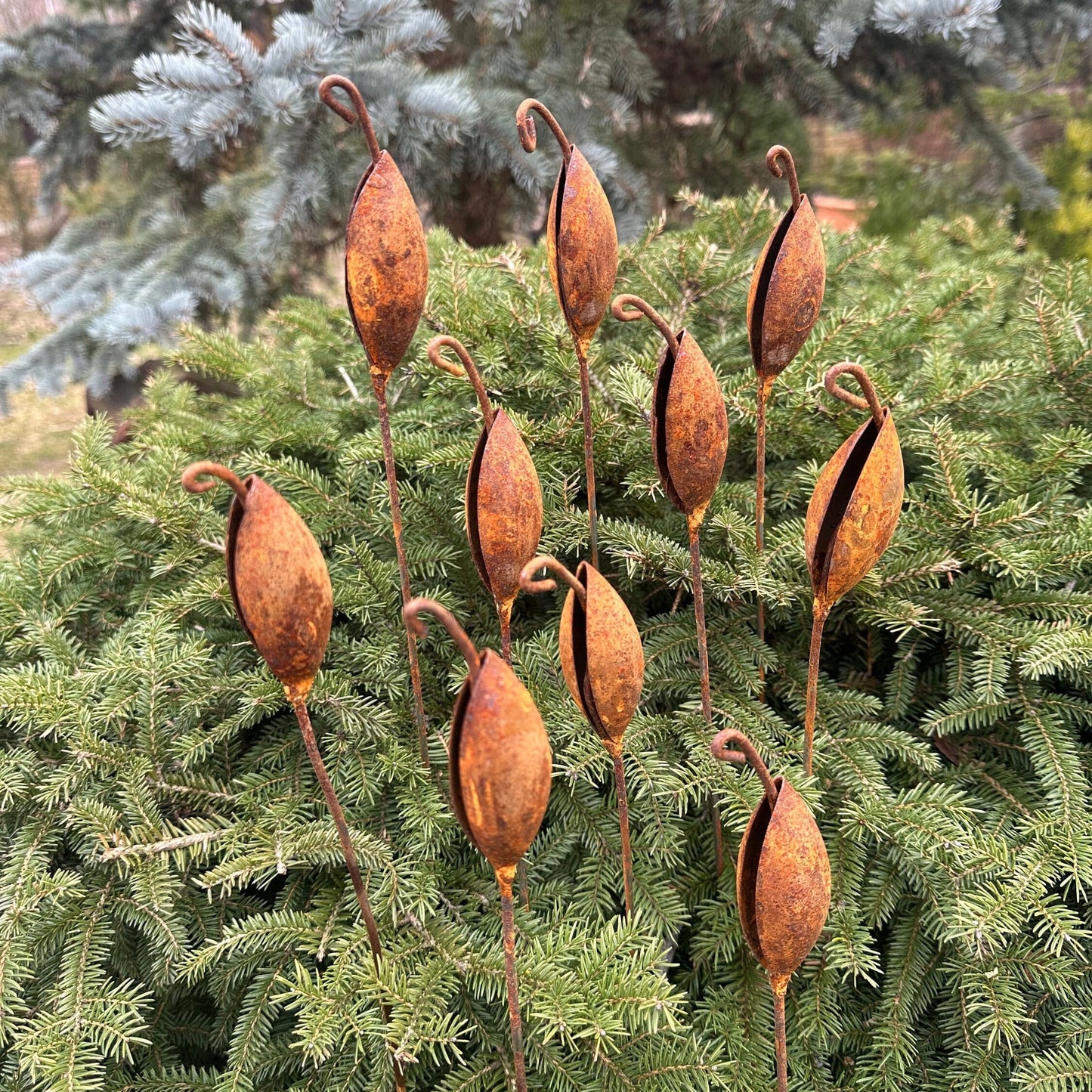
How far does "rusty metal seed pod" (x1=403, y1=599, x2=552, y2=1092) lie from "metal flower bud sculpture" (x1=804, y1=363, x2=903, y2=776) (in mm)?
245

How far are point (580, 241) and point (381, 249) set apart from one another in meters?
0.15

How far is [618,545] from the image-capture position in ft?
2.88

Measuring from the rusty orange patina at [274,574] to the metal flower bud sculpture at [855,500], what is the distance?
1.06 feet

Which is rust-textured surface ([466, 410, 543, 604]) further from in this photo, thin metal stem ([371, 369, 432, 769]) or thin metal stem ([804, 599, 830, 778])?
thin metal stem ([804, 599, 830, 778])

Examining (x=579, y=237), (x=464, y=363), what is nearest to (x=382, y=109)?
(x=579, y=237)

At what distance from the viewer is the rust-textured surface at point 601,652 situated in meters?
0.54

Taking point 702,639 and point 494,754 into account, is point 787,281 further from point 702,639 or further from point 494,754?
point 494,754

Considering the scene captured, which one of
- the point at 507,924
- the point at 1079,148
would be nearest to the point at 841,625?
the point at 507,924

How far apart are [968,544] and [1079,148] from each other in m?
2.53

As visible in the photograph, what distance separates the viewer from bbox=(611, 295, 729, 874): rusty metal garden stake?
59 cm

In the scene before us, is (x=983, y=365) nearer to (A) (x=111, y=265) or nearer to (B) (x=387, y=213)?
(B) (x=387, y=213)

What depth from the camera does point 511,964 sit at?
54 cm

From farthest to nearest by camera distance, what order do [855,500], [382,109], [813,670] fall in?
[382,109], [813,670], [855,500]

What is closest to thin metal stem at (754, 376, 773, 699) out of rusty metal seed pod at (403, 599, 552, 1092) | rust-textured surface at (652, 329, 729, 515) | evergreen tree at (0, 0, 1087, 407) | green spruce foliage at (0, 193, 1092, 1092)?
green spruce foliage at (0, 193, 1092, 1092)
